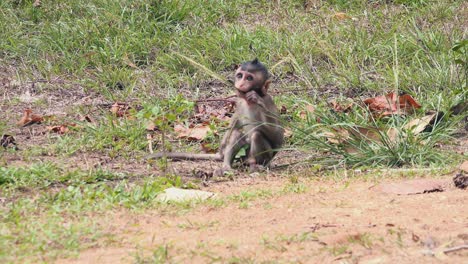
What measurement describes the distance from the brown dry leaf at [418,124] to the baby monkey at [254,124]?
112 cm

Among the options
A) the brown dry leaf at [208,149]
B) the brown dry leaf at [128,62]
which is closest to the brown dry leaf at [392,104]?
the brown dry leaf at [208,149]

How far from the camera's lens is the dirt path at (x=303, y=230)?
4781mm

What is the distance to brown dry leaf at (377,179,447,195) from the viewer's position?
6316mm

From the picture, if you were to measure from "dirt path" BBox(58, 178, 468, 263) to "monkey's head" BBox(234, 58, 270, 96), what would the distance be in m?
1.64

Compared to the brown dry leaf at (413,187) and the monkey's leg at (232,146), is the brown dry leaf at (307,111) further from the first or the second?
the brown dry leaf at (413,187)

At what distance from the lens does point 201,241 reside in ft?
16.7

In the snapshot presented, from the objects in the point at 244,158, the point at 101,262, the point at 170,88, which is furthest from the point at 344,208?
the point at 170,88

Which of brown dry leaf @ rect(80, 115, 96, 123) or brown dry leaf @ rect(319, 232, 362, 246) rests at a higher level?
brown dry leaf @ rect(319, 232, 362, 246)

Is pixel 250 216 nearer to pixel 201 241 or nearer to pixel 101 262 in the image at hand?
pixel 201 241

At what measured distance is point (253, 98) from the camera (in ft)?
25.3

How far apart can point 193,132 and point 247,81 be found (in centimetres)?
135

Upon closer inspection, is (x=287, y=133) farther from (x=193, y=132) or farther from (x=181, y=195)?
(x=181, y=195)

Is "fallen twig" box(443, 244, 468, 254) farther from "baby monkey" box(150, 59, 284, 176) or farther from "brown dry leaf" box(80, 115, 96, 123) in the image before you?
"brown dry leaf" box(80, 115, 96, 123)

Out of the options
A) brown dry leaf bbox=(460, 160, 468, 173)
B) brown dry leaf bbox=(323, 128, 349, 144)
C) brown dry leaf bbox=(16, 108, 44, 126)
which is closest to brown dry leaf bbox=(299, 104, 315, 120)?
brown dry leaf bbox=(323, 128, 349, 144)
